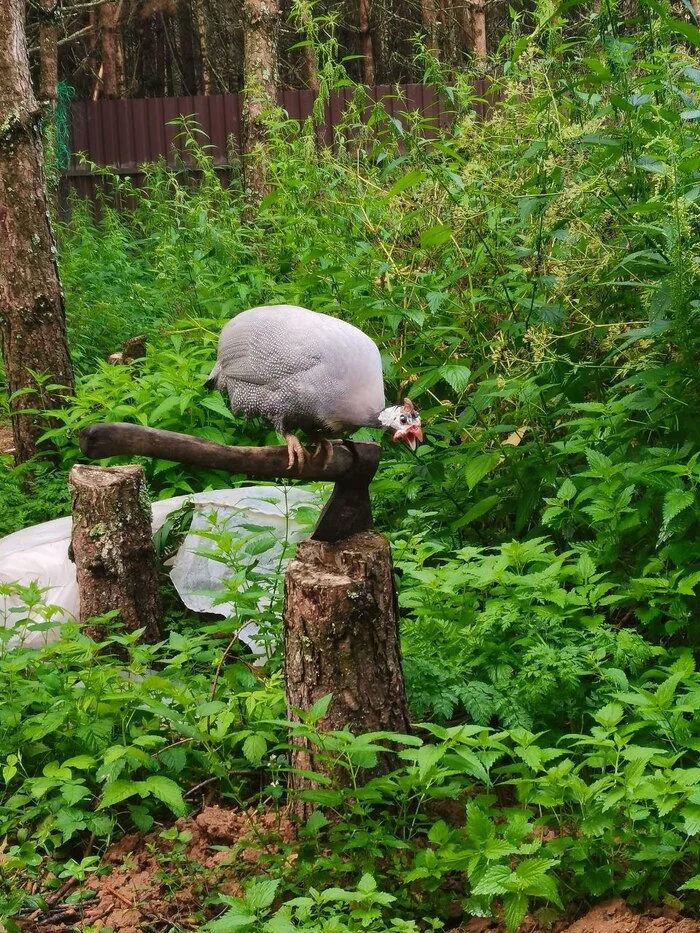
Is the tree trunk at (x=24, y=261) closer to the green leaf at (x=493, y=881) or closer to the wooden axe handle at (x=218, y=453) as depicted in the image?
the wooden axe handle at (x=218, y=453)

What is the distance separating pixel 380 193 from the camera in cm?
497

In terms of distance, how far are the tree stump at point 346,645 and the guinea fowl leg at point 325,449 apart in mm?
265

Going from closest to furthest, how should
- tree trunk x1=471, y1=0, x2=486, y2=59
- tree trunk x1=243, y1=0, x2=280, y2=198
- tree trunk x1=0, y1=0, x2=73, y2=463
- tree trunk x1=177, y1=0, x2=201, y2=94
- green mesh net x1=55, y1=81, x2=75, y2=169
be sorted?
tree trunk x1=0, y1=0, x2=73, y2=463 < tree trunk x1=243, y1=0, x2=280, y2=198 < green mesh net x1=55, y1=81, x2=75, y2=169 < tree trunk x1=471, y1=0, x2=486, y2=59 < tree trunk x1=177, y1=0, x2=201, y2=94

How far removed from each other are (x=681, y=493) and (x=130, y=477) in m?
2.22

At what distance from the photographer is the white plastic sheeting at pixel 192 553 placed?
4234 millimetres

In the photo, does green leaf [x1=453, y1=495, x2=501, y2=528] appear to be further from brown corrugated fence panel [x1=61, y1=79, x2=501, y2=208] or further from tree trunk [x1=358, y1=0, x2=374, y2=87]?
tree trunk [x1=358, y1=0, x2=374, y2=87]

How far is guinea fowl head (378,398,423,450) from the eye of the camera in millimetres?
2898

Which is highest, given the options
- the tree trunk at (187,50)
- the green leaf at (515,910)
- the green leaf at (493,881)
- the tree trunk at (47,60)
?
the tree trunk at (187,50)

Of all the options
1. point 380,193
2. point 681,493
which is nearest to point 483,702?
point 681,493

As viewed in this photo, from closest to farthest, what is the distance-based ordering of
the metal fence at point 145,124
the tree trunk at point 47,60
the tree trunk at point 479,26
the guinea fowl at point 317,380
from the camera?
the guinea fowl at point 317,380 → the tree trunk at point 47,60 → the metal fence at point 145,124 → the tree trunk at point 479,26

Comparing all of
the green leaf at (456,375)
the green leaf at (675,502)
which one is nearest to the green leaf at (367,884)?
the green leaf at (675,502)

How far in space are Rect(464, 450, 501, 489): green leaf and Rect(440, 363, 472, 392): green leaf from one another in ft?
0.95

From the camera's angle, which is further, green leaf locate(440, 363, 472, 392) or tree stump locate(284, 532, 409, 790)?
green leaf locate(440, 363, 472, 392)

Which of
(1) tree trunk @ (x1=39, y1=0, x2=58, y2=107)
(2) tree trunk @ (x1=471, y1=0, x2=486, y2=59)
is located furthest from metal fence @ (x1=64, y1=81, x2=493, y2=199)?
(1) tree trunk @ (x1=39, y1=0, x2=58, y2=107)
